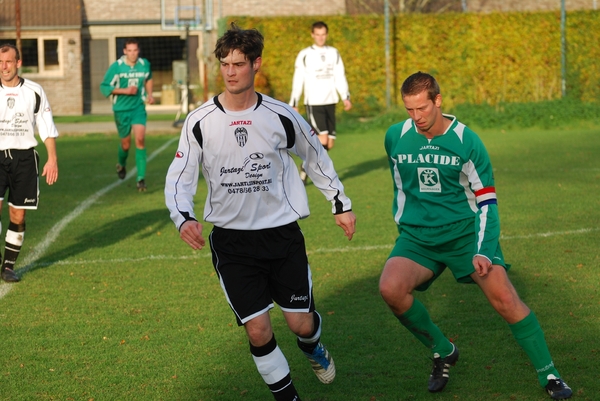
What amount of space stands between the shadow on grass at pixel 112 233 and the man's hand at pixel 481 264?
16.9 ft

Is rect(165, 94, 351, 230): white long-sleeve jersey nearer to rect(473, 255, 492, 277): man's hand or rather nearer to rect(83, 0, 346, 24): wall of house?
rect(473, 255, 492, 277): man's hand

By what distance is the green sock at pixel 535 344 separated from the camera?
4879mm

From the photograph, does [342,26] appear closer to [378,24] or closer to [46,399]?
[378,24]

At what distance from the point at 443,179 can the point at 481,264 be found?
0.62 metres

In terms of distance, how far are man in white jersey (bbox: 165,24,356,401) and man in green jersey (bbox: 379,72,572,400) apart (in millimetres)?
676

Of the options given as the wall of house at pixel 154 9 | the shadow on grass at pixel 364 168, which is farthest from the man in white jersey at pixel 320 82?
the wall of house at pixel 154 9

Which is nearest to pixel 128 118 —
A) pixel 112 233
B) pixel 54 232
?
pixel 54 232

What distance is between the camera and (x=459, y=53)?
81.4 feet

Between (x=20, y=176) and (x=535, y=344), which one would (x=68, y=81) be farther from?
(x=535, y=344)

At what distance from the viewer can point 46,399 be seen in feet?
16.6

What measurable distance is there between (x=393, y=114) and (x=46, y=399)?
63.2 ft

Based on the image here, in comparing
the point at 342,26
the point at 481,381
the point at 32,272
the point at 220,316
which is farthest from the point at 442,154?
the point at 342,26

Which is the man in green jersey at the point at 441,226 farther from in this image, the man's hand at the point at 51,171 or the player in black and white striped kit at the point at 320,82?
the player in black and white striped kit at the point at 320,82

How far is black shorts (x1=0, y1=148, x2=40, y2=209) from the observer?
8070 mm
